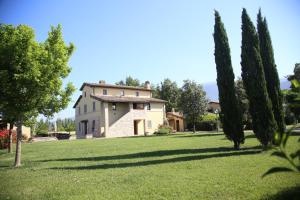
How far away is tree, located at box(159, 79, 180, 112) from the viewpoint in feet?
251

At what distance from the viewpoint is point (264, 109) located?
568 inches

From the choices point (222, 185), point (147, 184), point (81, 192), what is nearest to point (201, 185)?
point (222, 185)

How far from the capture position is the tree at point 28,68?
1220cm

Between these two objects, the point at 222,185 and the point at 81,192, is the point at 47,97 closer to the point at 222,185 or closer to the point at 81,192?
the point at 81,192

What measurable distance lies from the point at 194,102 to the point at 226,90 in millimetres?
26614

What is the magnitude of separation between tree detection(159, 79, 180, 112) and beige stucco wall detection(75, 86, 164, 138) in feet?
79.4

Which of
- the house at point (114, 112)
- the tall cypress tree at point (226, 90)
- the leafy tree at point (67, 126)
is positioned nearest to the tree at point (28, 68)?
the tall cypress tree at point (226, 90)

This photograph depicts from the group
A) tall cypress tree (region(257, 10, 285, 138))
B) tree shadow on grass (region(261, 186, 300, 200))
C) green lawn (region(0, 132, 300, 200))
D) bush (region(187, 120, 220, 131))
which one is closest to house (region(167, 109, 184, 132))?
bush (region(187, 120, 220, 131))

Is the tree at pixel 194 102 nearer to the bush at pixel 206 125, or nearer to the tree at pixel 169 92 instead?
the bush at pixel 206 125

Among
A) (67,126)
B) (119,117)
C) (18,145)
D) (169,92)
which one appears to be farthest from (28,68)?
(67,126)

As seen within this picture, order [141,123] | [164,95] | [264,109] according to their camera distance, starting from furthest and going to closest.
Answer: [164,95] → [141,123] → [264,109]

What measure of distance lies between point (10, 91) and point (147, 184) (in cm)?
932

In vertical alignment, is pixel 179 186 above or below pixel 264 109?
below

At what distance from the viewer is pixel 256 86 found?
48.1 feet
